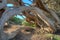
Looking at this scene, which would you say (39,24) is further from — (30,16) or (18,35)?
(18,35)

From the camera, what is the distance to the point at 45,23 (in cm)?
1097

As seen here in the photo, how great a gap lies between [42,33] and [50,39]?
3.87 feet

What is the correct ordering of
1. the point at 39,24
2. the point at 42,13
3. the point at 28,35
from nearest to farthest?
1. the point at 42,13
2. the point at 28,35
3. the point at 39,24

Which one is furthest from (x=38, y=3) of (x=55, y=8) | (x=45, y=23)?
(x=55, y=8)

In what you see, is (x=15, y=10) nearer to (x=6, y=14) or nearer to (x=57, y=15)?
(x=6, y=14)

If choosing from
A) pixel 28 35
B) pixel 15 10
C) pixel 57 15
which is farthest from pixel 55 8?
pixel 15 10

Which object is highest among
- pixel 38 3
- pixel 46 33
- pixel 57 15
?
pixel 38 3

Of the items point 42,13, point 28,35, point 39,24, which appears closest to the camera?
point 42,13

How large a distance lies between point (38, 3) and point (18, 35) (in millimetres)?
2001

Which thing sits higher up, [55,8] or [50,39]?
[55,8]

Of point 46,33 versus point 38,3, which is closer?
point 38,3

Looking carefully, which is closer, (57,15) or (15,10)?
(15,10)

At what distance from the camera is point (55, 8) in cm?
1215

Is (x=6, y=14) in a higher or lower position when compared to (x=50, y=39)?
higher
